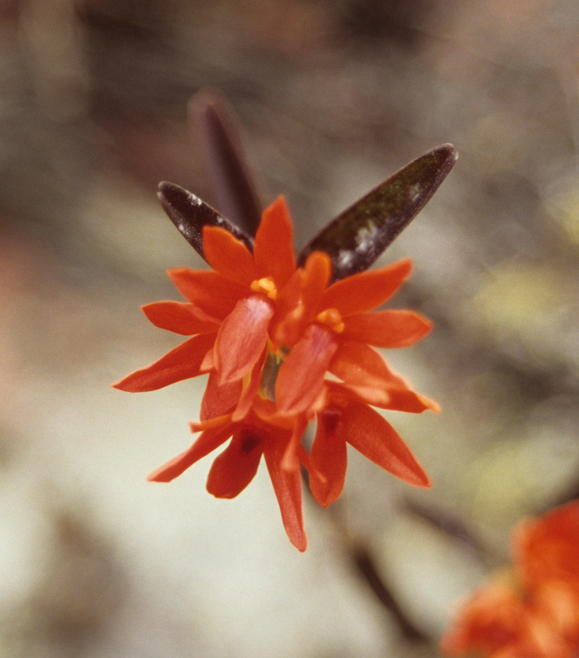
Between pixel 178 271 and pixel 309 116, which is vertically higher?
pixel 178 271

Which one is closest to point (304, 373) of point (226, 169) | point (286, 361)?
point (286, 361)

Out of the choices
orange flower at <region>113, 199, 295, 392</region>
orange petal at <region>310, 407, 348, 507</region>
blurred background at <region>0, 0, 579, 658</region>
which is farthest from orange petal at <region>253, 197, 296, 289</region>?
blurred background at <region>0, 0, 579, 658</region>

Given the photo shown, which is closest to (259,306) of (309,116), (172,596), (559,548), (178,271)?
(178,271)

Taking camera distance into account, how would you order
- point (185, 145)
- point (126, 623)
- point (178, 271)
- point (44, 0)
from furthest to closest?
point (185, 145)
point (44, 0)
point (126, 623)
point (178, 271)

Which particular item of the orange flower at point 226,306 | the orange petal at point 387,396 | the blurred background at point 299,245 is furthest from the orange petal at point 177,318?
the blurred background at point 299,245

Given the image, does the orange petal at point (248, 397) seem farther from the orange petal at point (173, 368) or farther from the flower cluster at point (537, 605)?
the flower cluster at point (537, 605)

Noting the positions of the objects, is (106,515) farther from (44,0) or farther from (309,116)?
(44,0)
